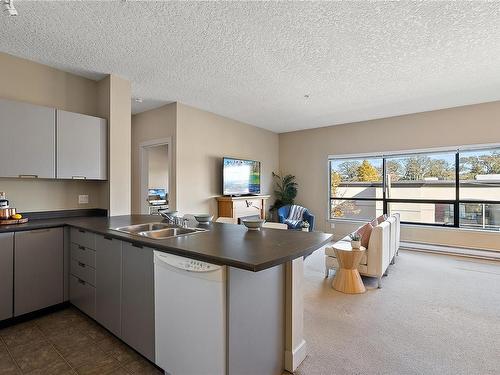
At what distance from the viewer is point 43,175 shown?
271cm

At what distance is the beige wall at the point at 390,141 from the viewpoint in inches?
182

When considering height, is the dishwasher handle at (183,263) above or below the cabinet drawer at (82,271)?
above

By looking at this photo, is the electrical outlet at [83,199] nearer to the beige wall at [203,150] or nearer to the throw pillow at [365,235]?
the beige wall at [203,150]

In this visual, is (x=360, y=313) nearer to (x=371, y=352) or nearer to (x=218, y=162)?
(x=371, y=352)

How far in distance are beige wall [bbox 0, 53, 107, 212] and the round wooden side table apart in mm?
3016

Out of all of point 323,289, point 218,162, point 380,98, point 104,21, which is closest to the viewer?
point 104,21

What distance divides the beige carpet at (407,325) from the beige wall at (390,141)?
1421 millimetres

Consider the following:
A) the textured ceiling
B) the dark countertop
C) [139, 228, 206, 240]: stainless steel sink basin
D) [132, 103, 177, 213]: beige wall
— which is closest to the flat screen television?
[132, 103, 177, 213]: beige wall

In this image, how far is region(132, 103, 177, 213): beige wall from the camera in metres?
4.45

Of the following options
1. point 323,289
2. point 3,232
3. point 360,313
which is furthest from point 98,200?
point 360,313

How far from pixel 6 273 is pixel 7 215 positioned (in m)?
0.60

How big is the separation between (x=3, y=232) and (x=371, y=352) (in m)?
3.17

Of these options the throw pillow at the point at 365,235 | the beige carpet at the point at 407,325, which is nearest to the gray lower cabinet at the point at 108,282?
the beige carpet at the point at 407,325

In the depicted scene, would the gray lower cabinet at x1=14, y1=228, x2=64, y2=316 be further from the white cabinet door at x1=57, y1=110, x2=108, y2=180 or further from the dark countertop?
the white cabinet door at x1=57, y1=110, x2=108, y2=180
